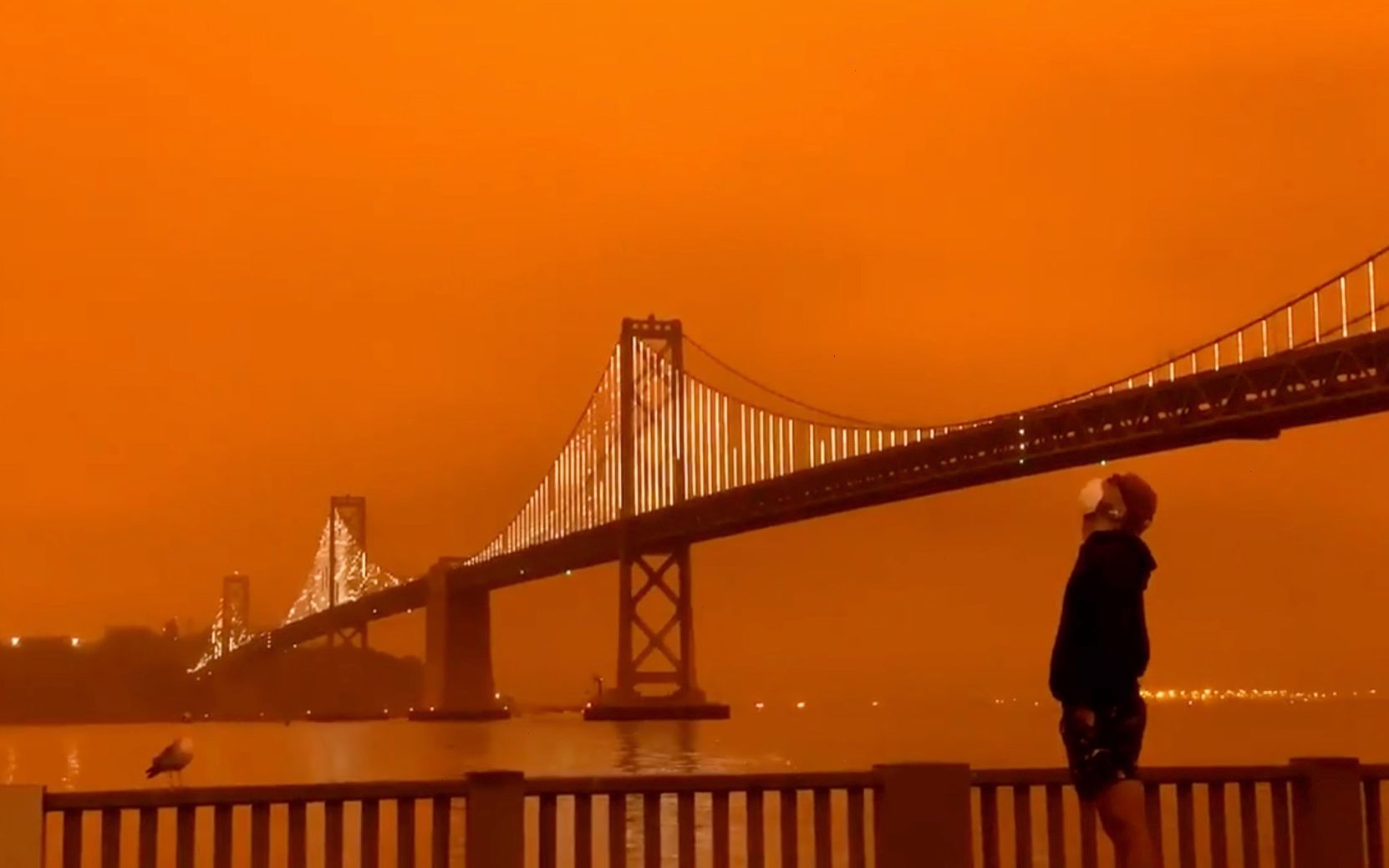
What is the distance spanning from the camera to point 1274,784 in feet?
22.6

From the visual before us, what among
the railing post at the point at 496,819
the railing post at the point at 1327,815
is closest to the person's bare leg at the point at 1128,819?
the railing post at the point at 1327,815

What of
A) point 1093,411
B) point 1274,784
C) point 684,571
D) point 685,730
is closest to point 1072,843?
point 1093,411

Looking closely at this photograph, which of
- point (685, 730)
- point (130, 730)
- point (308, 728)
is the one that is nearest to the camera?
point (685, 730)

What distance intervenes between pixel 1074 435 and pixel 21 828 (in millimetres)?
36062

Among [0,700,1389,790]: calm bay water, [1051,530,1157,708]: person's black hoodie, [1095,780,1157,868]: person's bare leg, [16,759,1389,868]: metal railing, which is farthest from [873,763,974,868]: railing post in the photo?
[0,700,1389,790]: calm bay water

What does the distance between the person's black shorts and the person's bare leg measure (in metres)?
0.02

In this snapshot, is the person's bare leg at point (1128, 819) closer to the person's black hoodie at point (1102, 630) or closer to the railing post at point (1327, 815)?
the person's black hoodie at point (1102, 630)

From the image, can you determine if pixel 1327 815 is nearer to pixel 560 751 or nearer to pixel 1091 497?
pixel 1091 497

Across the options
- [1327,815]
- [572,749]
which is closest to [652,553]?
[572,749]

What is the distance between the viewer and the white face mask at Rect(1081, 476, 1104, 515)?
18.4ft

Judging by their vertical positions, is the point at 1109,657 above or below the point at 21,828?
above

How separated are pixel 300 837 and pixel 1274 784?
3.01 metres

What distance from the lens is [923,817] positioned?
6473 mm

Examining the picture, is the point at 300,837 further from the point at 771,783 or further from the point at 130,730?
the point at 130,730
